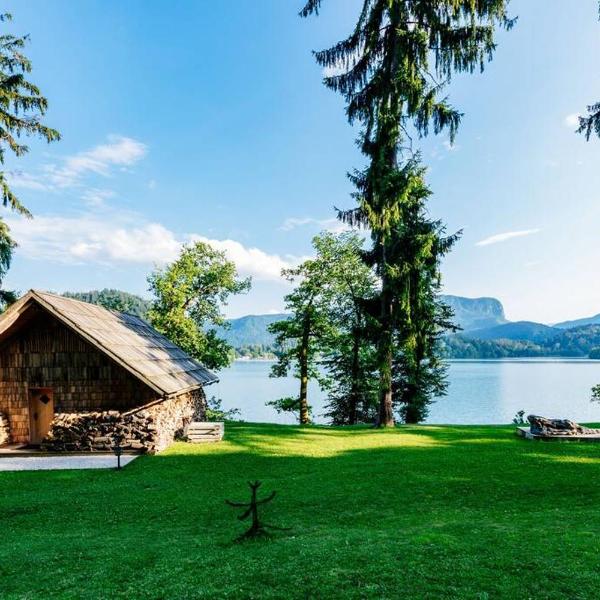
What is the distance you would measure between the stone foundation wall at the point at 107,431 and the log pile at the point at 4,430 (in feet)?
6.24

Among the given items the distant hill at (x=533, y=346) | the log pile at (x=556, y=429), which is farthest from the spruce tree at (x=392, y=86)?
the distant hill at (x=533, y=346)

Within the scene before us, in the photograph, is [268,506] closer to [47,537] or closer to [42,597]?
[47,537]

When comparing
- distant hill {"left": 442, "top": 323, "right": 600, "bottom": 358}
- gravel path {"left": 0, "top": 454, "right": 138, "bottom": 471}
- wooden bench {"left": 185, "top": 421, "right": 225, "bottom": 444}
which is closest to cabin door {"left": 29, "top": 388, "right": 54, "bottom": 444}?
gravel path {"left": 0, "top": 454, "right": 138, "bottom": 471}

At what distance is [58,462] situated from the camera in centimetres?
1327

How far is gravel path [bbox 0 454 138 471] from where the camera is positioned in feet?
41.3

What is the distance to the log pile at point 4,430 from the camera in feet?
50.4

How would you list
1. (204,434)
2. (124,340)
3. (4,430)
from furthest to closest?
1. (124,340)
2. (204,434)
3. (4,430)

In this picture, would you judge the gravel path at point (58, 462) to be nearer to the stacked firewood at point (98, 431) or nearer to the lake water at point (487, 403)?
the stacked firewood at point (98, 431)

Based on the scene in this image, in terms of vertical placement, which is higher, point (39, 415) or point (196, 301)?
point (196, 301)

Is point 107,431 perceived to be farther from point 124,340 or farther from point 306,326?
point 306,326

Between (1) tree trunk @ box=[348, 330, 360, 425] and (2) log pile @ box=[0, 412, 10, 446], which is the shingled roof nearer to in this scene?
(2) log pile @ box=[0, 412, 10, 446]

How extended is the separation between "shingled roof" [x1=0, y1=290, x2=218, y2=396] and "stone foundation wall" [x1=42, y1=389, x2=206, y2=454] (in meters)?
1.28

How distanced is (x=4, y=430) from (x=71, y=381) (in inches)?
123

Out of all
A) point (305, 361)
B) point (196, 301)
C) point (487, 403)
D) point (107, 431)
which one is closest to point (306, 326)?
point (305, 361)
